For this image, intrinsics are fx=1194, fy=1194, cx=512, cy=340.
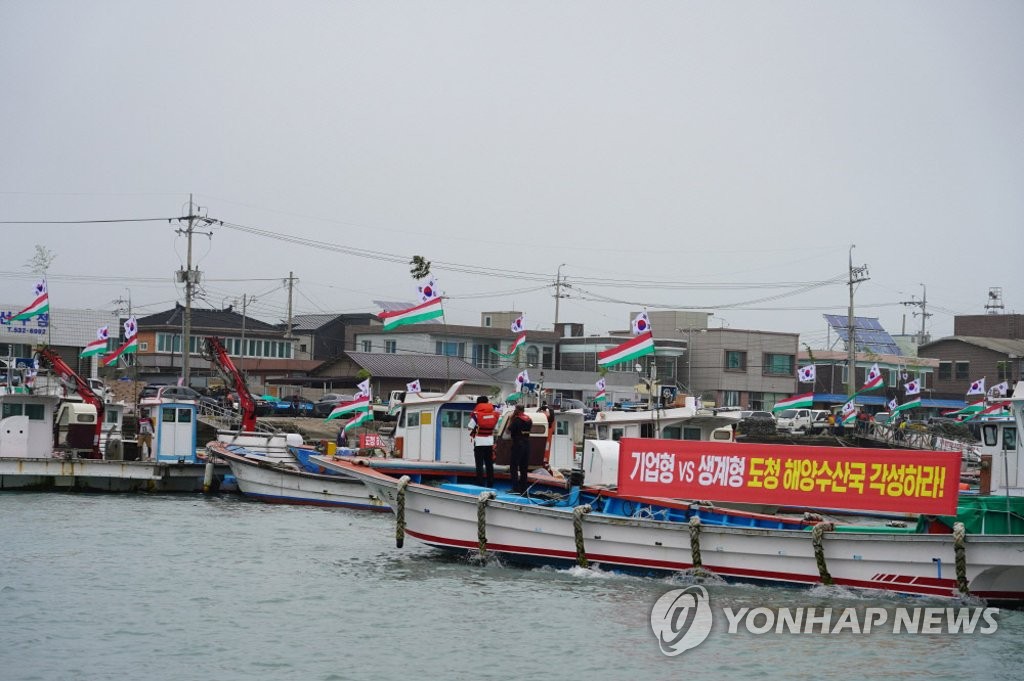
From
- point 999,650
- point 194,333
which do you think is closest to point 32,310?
point 999,650

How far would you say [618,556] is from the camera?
68.5 feet

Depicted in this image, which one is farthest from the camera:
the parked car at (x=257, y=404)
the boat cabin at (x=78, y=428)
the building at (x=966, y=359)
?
the building at (x=966, y=359)

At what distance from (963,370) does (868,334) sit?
837cm

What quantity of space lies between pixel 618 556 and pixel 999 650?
21.2 feet

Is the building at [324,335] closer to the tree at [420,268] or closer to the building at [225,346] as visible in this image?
the building at [225,346]

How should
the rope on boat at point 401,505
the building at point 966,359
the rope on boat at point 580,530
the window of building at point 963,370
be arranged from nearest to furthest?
the rope on boat at point 580,530, the rope on boat at point 401,505, the building at point 966,359, the window of building at point 963,370

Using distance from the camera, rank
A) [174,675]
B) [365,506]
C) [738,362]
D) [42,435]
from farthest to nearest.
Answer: [738,362] → [42,435] → [365,506] → [174,675]

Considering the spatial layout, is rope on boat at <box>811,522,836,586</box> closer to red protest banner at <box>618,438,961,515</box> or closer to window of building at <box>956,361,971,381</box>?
red protest banner at <box>618,438,961,515</box>

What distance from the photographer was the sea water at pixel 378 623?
51.3ft

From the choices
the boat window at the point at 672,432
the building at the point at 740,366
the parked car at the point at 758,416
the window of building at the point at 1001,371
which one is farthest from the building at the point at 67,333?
the window of building at the point at 1001,371

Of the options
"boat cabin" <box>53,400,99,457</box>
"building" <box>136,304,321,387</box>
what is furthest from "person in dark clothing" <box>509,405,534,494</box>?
"building" <box>136,304,321,387</box>

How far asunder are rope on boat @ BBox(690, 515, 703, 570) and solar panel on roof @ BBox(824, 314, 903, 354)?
66353 mm

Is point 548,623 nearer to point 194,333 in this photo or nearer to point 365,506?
point 365,506

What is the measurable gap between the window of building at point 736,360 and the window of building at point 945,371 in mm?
16107
